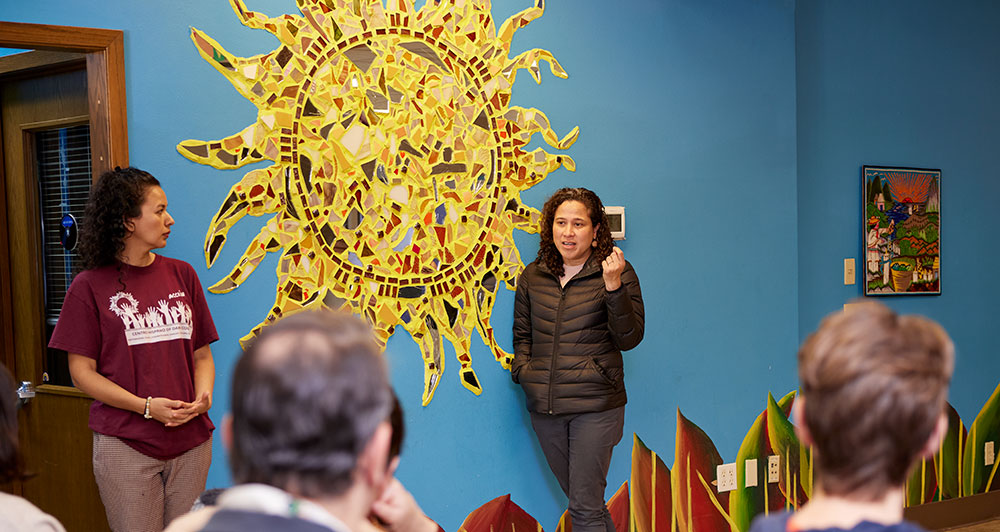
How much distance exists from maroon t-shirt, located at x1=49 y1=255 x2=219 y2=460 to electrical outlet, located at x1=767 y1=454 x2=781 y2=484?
2539mm

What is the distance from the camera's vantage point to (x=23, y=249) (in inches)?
119

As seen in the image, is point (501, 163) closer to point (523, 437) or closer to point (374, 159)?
point (374, 159)

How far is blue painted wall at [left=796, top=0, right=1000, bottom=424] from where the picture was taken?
157 inches

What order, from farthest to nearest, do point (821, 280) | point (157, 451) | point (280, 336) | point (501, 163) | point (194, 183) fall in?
point (821, 280)
point (501, 163)
point (194, 183)
point (157, 451)
point (280, 336)

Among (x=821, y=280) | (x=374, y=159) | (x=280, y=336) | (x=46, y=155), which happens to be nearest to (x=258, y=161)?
(x=374, y=159)

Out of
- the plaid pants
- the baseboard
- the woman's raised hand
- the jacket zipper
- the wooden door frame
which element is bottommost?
the baseboard

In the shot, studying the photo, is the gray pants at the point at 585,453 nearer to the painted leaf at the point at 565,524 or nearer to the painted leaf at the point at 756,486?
the painted leaf at the point at 565,524

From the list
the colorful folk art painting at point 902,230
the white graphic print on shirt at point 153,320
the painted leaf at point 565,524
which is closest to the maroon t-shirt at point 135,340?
the white graphic print on shirt at point 153,320

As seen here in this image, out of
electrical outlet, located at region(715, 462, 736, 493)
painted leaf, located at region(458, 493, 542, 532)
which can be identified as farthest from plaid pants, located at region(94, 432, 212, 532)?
electrical outlet, located at region(715, 462, 736, 493)

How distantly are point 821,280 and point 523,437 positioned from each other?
1786 mm

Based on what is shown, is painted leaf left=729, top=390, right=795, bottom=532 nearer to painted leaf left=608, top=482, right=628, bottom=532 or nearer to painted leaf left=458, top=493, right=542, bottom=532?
painted leaf left=608, top=482, right=628, bottom=532

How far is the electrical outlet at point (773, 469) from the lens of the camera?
373 centimetres

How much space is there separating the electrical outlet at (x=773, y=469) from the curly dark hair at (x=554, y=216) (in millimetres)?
1409

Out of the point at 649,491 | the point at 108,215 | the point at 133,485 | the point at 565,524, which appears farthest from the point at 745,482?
the point at 108,215
